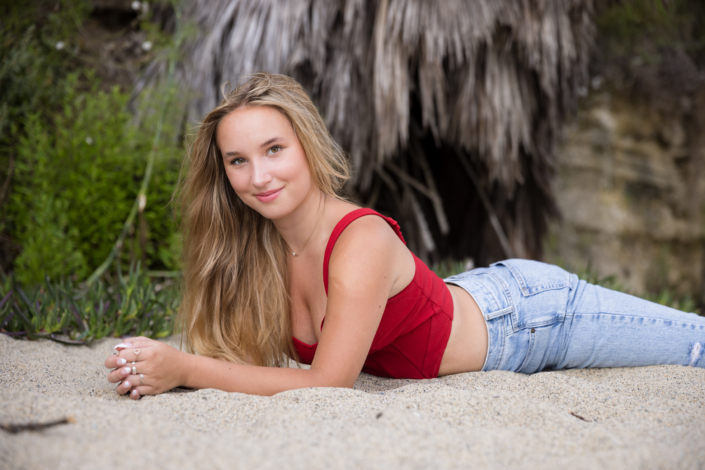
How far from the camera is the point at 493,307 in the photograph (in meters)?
1.82

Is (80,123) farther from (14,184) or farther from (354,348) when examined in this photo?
(354,348)

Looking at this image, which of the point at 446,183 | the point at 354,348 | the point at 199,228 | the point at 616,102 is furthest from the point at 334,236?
the point at 616,102

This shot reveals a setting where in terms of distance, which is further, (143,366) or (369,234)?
(369,234)

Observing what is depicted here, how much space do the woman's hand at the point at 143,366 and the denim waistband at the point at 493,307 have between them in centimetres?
102

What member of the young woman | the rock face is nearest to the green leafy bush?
the young woman

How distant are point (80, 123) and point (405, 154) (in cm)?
248

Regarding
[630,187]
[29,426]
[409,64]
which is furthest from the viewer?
[630,187]

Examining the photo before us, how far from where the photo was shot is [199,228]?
1884 mm

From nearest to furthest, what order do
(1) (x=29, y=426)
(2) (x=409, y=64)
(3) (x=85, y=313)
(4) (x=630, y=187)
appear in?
1. (1) (x=29, y=426)
2. (3) (x=85, y=313)
3. (2) (x=409, y=64)
4. (4) (x=630, y=187)

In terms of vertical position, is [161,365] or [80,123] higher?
[80,123]

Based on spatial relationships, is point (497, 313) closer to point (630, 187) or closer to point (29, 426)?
point (29, 426)

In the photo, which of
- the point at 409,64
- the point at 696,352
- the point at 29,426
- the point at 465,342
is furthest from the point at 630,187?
the point at 29,426

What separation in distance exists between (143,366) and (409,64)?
113 inches

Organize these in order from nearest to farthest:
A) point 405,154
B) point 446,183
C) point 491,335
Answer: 1. point 491,335
2. point 405,154
3. point 446,183
